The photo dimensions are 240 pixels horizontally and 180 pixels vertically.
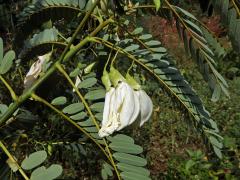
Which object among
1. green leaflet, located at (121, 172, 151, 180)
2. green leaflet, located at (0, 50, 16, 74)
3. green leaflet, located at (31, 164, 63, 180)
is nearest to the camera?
green leaflet, located at (31, 164, 63, 180)

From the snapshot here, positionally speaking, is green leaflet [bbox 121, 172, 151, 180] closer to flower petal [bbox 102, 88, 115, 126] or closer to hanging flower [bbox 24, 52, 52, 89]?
flower petal [bbox 102, 88, 115, 126]

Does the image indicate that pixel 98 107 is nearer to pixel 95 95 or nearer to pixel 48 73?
pixel 95 95

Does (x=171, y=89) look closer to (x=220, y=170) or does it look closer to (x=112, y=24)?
(x=112, y=24)

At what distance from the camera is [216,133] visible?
3.42ft

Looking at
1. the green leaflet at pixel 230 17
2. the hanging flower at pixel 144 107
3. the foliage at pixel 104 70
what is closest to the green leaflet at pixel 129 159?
the foliage at pixel 104 70

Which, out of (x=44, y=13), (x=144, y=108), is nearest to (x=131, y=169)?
(x=144, y=108)

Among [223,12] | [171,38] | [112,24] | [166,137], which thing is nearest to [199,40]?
[223,12]

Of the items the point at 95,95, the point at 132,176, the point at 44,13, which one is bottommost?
the point at 132,176

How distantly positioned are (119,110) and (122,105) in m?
0.01

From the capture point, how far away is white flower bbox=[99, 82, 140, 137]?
0.86 metres

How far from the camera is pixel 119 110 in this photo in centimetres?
87

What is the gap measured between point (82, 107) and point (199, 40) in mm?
263

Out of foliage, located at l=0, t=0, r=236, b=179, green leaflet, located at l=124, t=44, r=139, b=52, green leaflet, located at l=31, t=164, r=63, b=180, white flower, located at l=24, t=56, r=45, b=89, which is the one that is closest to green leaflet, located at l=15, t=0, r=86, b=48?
foliage, located at l=0, t=0, r=236, b=179

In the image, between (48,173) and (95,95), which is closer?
(48,173)
